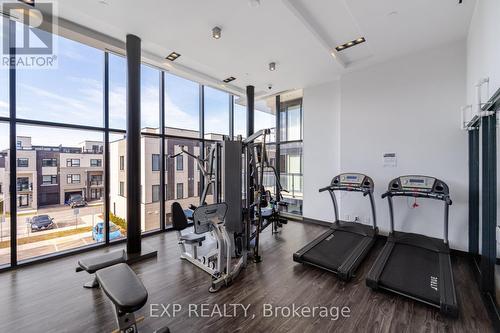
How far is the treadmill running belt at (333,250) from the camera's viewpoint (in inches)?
124

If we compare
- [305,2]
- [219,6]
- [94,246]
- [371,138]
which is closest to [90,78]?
[219,6]

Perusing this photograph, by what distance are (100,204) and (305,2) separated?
4.77 m

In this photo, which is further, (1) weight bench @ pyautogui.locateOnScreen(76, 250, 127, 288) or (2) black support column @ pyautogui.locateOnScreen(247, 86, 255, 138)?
(2) black support column @ pyautogui.locateOnScreen(247, 86, 255, 138)

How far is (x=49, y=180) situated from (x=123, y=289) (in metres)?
3.06

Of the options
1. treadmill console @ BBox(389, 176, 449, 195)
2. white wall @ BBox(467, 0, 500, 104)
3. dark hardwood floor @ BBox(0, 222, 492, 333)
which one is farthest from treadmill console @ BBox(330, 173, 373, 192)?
white wall @ BBox(467, 0, 500, 104)

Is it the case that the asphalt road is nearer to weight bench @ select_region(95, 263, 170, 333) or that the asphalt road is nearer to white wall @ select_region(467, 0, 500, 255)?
weight bench @ select_region(95, 263, 170, 333)

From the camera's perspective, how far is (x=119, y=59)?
4.18 metres

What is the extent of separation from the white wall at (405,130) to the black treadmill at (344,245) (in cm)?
56

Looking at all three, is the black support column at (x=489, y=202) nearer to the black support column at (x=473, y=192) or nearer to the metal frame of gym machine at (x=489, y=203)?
the metal frame of gym machine at (x=489, y=203)

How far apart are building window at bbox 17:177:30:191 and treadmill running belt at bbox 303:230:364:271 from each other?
444 centimetres

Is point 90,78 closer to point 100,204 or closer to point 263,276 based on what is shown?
point 100,204

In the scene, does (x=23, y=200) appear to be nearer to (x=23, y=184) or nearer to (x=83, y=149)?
(x=23, y=184)

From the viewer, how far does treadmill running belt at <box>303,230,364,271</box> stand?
124 inches

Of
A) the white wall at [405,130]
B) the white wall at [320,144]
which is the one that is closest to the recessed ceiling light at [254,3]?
the white wall at [405,130]
